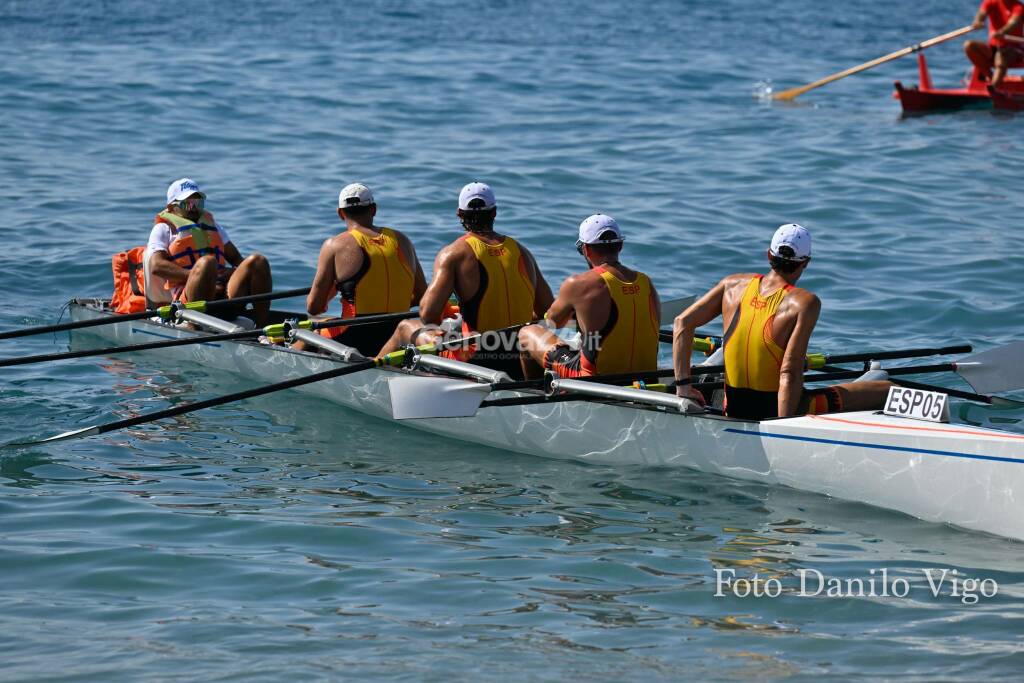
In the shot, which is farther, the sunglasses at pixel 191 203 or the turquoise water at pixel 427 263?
the sunglasses at pixel 191 203

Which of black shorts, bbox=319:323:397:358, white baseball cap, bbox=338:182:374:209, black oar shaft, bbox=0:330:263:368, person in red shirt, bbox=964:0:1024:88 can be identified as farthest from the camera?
person in red shirt, bbox=964:0:1024:88

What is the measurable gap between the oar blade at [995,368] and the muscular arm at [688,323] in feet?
7.31

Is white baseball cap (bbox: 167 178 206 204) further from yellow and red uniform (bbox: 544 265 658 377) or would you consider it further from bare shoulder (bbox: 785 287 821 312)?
bare shoulder (bbox: 785 287 821 312)

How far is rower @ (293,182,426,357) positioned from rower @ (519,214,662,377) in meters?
1.90

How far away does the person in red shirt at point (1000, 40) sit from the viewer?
21984 mm

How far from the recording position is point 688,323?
29.9ft

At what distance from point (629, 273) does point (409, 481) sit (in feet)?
6.85

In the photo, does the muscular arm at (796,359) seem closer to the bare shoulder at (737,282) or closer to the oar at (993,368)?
the bare shoulder at (737,282)

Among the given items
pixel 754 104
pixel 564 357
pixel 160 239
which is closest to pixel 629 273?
pixel 564 357

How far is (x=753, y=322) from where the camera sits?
8.81 m

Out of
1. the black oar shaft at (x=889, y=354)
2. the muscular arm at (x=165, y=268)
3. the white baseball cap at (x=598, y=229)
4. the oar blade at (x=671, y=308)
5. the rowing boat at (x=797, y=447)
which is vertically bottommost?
the rowing boat at (x=797, y=447)

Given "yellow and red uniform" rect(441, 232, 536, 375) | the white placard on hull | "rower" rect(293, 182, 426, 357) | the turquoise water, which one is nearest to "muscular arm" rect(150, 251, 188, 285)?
the turquoise water

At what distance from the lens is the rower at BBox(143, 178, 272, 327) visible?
12.3 metres

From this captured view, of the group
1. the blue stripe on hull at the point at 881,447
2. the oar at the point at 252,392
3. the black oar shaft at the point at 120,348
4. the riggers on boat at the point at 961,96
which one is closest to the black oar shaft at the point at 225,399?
the oar at the point at 252,392
